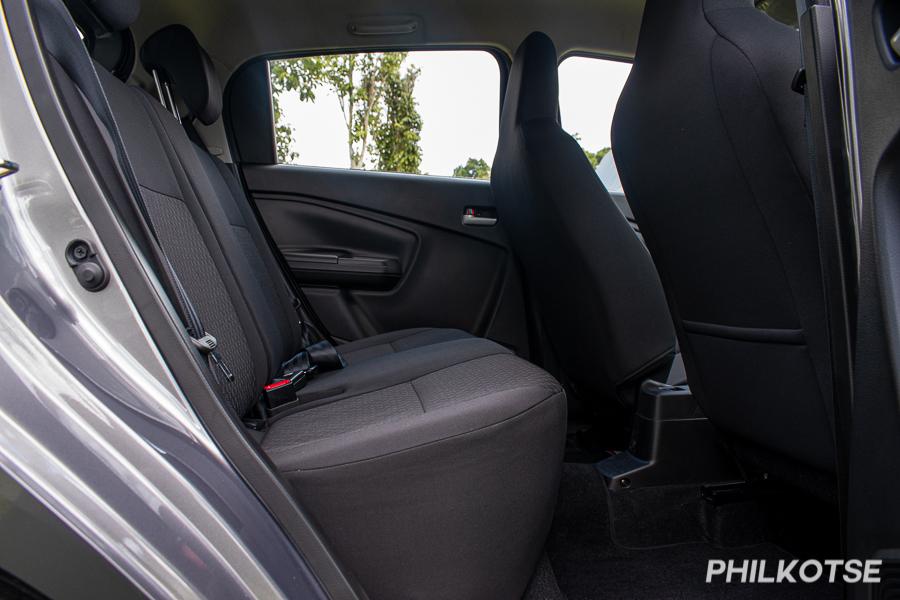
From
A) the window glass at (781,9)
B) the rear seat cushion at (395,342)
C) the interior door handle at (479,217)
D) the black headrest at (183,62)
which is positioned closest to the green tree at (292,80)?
the black headrest at (183,62)

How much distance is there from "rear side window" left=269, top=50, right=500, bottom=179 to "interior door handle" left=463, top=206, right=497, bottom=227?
13 centimetres

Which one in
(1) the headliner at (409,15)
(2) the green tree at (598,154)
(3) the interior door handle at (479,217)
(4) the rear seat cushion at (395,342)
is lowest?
(4) the rear seat cushion at (395,342)

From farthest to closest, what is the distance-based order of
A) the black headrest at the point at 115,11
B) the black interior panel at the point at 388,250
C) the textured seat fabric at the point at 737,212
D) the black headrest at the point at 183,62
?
1. the black interior panel at the point at 388,250
2. the black headrest at the point at 183,62
3. the black headrest at the point at 115,11
4. the textured seat fabric at the point at 737,212

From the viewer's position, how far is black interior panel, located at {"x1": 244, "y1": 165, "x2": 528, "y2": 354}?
6.20ft

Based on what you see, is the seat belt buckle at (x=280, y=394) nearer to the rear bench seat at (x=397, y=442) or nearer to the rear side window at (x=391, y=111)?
the rear bench seat at (x=397, y=442)

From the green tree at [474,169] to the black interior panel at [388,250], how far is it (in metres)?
0.04

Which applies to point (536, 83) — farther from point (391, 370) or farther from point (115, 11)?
point (115, 11)

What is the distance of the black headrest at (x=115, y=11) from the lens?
32.4 inches

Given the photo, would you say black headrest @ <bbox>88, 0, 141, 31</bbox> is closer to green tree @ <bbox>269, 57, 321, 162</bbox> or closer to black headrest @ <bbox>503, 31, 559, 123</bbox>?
black headrest @ <bbox>503, 31, 559, 123</bbox>

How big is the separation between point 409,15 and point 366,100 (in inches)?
11.8

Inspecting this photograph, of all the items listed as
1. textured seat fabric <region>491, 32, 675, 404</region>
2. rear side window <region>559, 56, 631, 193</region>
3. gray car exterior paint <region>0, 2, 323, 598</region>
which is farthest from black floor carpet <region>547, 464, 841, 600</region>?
rear side window <region>559, 56, 631, 193</region>

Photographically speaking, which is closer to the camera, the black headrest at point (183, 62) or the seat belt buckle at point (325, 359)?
the seat belt buckle at point (325, 359)

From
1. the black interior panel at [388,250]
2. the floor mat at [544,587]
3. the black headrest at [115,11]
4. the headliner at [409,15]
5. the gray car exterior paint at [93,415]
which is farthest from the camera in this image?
the black interior panel at [388,250]

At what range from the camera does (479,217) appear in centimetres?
190
